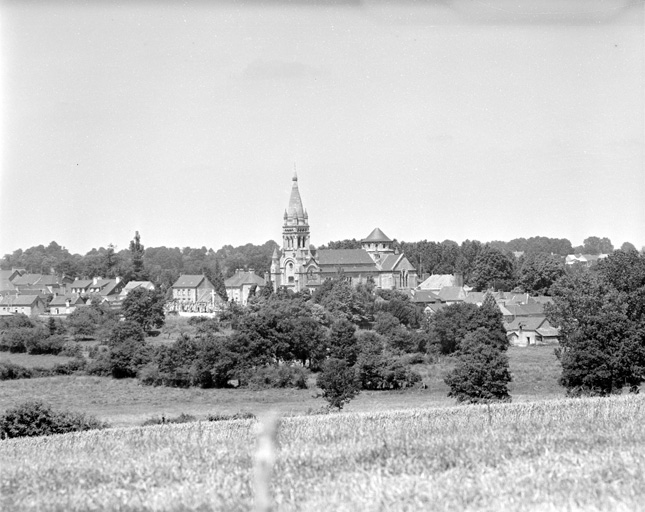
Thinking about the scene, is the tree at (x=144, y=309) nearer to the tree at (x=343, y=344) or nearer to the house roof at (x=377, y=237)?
the tree at (x=343, y=344)

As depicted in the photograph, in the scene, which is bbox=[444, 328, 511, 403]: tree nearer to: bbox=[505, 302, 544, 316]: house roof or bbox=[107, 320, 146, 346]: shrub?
bbox=[107, 320, 146, 346]: shrub

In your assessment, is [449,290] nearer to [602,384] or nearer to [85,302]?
[85,302]

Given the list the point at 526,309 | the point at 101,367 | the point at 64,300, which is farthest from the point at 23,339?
the point at 526,309

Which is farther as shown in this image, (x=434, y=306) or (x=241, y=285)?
(x=241, y=285)

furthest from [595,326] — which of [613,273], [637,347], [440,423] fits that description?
[440,423]

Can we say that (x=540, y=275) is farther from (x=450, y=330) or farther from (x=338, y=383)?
(x=338, y=383)

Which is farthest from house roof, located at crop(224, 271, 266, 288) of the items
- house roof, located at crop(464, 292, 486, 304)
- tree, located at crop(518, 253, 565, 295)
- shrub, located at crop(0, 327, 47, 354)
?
shrub, located at crop(0, 327, 47, 354)
